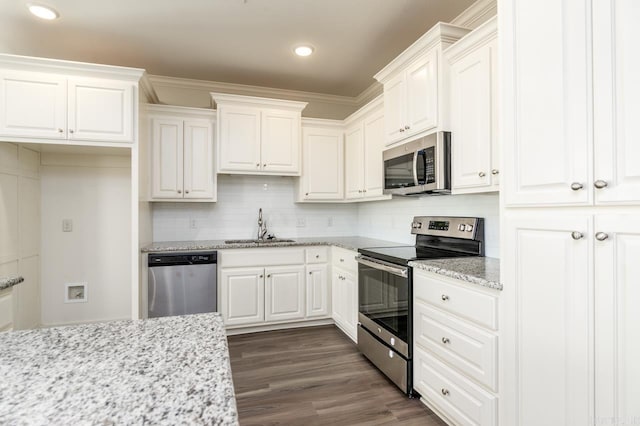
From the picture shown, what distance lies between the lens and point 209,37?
2850mm

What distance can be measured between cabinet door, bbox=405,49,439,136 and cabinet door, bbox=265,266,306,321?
1806 millimetres

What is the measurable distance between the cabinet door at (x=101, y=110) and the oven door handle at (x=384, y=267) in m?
2.15

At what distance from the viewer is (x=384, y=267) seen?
2398mm

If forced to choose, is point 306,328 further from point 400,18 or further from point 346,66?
point 400,18

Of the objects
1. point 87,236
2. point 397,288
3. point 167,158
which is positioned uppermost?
point 167,158

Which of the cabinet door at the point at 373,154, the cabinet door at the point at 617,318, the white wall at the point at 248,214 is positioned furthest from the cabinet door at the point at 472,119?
the white wall at the point at 248,214

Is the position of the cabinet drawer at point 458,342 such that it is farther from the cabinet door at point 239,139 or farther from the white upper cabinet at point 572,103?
the cabinet door at point 239,139

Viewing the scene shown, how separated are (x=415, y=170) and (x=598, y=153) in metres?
1.29

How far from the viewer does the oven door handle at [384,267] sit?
2173mm

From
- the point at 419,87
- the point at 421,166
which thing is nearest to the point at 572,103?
the point at 421,166

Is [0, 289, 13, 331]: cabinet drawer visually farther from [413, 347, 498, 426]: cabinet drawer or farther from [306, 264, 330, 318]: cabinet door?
[306, 264, 330, 318]: cabinet door

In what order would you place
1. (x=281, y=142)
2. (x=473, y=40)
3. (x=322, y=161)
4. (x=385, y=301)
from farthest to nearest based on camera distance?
(x=322, y=161) < (x=281, y=142) < (x=385, y=301) < (x=473, y=40)

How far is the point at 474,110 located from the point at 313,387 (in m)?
2.08

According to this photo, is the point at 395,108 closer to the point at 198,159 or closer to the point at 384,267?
the point at 384,267
